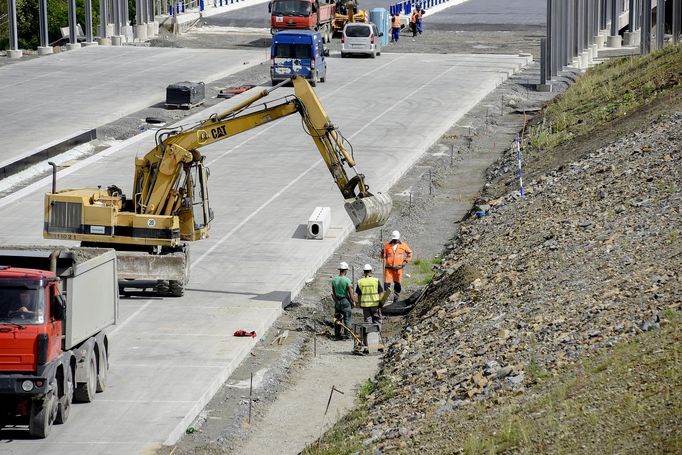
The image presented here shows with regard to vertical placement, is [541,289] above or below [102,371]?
above

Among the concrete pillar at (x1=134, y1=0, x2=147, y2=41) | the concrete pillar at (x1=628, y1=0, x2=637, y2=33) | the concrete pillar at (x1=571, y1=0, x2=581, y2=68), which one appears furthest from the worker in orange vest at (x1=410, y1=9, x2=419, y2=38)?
the concrete pillar at (x1=571, y1=0, x2=581, y2=68)

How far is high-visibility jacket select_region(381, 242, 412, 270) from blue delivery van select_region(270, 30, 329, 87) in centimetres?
2994

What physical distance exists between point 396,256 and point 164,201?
181 inches

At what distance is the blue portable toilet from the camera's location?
72750 millimetres

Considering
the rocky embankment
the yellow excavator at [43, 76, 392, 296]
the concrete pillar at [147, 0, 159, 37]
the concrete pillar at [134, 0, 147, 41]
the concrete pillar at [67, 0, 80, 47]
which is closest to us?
the rocky embankment

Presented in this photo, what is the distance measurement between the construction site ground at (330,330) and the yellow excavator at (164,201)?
8.05 ft

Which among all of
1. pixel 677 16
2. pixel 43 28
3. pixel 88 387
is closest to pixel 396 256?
pixel 88 387

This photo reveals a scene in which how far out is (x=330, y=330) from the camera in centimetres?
2472

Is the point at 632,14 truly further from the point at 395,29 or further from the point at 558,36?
the point at 558,36

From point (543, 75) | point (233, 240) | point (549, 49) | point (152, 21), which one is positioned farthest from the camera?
point (152, 21)

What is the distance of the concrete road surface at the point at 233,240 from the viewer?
18.8 m

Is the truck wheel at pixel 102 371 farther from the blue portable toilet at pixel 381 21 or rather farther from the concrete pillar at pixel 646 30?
the blue portable toilet at pixel 381 21

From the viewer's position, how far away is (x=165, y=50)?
6975cm

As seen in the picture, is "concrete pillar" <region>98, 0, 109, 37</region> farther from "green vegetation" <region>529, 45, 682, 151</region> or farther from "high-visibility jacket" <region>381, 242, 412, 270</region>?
"high-visibility jacket" <region>381, 242, 412, 270</region>
